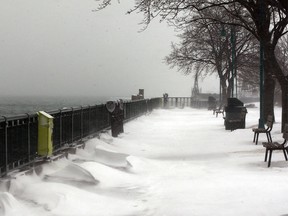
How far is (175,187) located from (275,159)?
3.83 m

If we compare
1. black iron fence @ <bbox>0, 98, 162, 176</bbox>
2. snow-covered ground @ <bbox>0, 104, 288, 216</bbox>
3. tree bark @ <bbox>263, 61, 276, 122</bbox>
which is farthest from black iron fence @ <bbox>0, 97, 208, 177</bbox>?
tree bark @ <bbox>263, 61, 276, 122</bbox>

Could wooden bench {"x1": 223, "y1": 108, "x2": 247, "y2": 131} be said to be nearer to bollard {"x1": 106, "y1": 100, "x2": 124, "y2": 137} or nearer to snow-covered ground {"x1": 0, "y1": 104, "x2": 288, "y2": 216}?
bollard {"x1": 106, "y1": 100, "x2": 124, "y2": 137}

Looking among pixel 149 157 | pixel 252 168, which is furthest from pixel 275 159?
pixel 149 157

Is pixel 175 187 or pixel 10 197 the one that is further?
pixel 175 187

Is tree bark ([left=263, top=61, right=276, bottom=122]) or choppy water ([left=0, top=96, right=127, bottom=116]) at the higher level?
tree bark ([left=263, top=61, right=276, bottom=122])

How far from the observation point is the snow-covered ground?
6461 mm

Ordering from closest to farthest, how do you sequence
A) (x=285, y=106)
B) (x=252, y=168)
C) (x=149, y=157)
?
1. (x=252, y=168)
2. (x=149, y=157)
3. (x=285, y=106)

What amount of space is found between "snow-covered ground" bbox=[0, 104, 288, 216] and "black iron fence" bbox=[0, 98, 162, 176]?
386mm

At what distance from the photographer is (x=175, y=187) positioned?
8062 millimetres

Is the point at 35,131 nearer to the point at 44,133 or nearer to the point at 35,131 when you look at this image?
the point at 35,131

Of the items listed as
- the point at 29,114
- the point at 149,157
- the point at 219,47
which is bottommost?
the point at 149,157

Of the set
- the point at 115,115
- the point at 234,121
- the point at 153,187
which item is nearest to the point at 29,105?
the point at 234,121

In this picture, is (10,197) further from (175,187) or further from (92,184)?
(175,187)

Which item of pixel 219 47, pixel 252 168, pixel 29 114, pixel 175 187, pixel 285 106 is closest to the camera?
pixel 175 187
